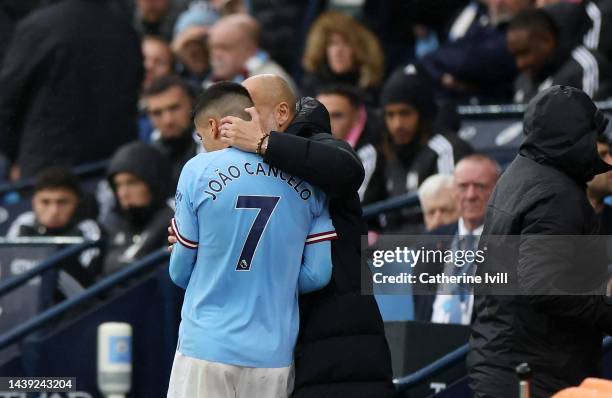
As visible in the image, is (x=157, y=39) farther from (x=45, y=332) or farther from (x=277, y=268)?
(x=277, y=268)

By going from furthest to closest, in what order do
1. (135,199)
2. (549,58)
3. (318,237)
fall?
(135,199), (549,58), (318,237)

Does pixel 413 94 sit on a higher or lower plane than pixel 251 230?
higher

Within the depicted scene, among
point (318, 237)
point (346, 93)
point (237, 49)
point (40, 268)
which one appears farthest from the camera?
point (237, 49)

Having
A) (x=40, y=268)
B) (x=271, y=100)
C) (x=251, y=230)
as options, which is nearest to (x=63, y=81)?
(x=40, y=268)

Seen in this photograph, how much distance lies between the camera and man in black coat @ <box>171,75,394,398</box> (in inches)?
229

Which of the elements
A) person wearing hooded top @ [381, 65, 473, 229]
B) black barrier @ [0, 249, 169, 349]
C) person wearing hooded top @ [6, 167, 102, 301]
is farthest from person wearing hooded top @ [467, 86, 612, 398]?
person wearing hooded top @ [6, 167, 102, 301]

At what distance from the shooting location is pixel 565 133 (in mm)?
6094

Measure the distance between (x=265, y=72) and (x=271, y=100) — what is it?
566 centimetres

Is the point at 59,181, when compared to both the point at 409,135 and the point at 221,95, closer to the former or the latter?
the point at 409,135

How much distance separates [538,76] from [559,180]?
4720mm

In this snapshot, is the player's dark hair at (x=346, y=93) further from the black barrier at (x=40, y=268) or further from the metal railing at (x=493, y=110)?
the black barrier at (x=40, y=268)

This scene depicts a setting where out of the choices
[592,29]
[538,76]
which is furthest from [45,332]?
[592,29]

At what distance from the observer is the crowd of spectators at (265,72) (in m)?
10.4

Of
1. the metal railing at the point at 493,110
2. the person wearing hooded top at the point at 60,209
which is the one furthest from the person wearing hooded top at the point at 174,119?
the metal railing at the point at 493,110
